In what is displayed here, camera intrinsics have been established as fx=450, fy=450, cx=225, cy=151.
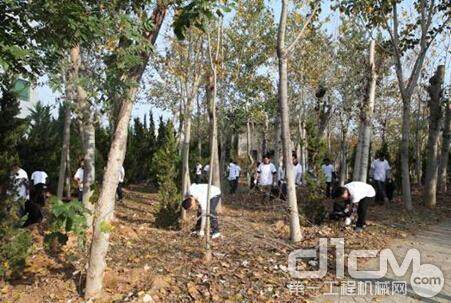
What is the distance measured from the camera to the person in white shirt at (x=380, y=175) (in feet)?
45.4

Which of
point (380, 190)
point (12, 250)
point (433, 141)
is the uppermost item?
point (433, 141)

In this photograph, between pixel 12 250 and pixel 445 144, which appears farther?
pixel 445 144

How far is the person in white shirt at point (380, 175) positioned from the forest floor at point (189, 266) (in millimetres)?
3678

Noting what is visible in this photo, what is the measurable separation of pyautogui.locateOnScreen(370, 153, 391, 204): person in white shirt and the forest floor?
3678 millimetres

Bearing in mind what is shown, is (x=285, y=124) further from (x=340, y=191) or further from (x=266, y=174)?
(x=266, y=174)

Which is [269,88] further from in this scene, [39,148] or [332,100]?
[39,148]

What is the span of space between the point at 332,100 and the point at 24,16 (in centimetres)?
2237

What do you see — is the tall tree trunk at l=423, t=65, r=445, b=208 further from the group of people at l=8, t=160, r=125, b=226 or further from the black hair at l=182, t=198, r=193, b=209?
the group of people at l=8, t=160, r=125, b=226

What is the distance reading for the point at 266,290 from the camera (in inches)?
229

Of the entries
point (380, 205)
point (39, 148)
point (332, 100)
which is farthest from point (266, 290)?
point (332, 100)

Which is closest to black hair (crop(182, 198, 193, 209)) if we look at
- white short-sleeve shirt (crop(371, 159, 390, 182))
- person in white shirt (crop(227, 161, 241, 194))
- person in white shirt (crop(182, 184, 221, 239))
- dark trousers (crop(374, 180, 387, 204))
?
person in white shirt (crop(182, 184, 221, 239))

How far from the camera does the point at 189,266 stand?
6652 mm

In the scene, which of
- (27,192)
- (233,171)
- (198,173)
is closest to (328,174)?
(233,171)

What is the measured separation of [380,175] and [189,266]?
9.04 meters
